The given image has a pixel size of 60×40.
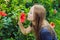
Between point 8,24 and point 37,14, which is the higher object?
point 37,14

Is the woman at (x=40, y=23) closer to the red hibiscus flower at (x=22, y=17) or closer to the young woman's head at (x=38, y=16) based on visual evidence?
the young woman's head at (x=38, y=16)

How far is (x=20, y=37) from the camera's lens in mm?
5414

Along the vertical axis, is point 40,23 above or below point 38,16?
below

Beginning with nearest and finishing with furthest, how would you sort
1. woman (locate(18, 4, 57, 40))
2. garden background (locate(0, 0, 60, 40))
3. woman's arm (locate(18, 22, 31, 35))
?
woman (locate(18, 4, 57, 40)), woman's arm (locate(18, 22, 31, 35)), garden background (locate(0, 0, 60, 40))

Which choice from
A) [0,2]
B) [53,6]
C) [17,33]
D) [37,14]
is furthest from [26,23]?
[53,6]

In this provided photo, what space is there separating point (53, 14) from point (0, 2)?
1336mm

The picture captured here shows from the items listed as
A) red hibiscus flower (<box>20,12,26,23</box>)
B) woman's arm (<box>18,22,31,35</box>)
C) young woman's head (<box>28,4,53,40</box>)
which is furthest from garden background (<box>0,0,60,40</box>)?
young woman's head (<box>28,4,53,40</box>)

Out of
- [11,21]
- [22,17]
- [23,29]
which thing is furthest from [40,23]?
[11,21]

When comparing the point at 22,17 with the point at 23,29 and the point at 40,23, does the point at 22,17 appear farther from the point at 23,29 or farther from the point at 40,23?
the point at 40,23

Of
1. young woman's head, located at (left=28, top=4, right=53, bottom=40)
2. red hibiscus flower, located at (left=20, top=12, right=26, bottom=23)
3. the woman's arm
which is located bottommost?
the woman's arm

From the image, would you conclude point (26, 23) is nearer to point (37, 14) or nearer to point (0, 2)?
point (0, 2)

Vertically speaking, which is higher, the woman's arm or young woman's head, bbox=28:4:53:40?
young woman's head, bbox=28:4:53:40

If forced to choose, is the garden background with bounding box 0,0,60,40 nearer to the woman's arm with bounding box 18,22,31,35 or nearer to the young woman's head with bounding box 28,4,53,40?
the woman's arm with bounding box 18,22,31,35

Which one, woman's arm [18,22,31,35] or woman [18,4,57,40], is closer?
woman [18,4,57,40]
